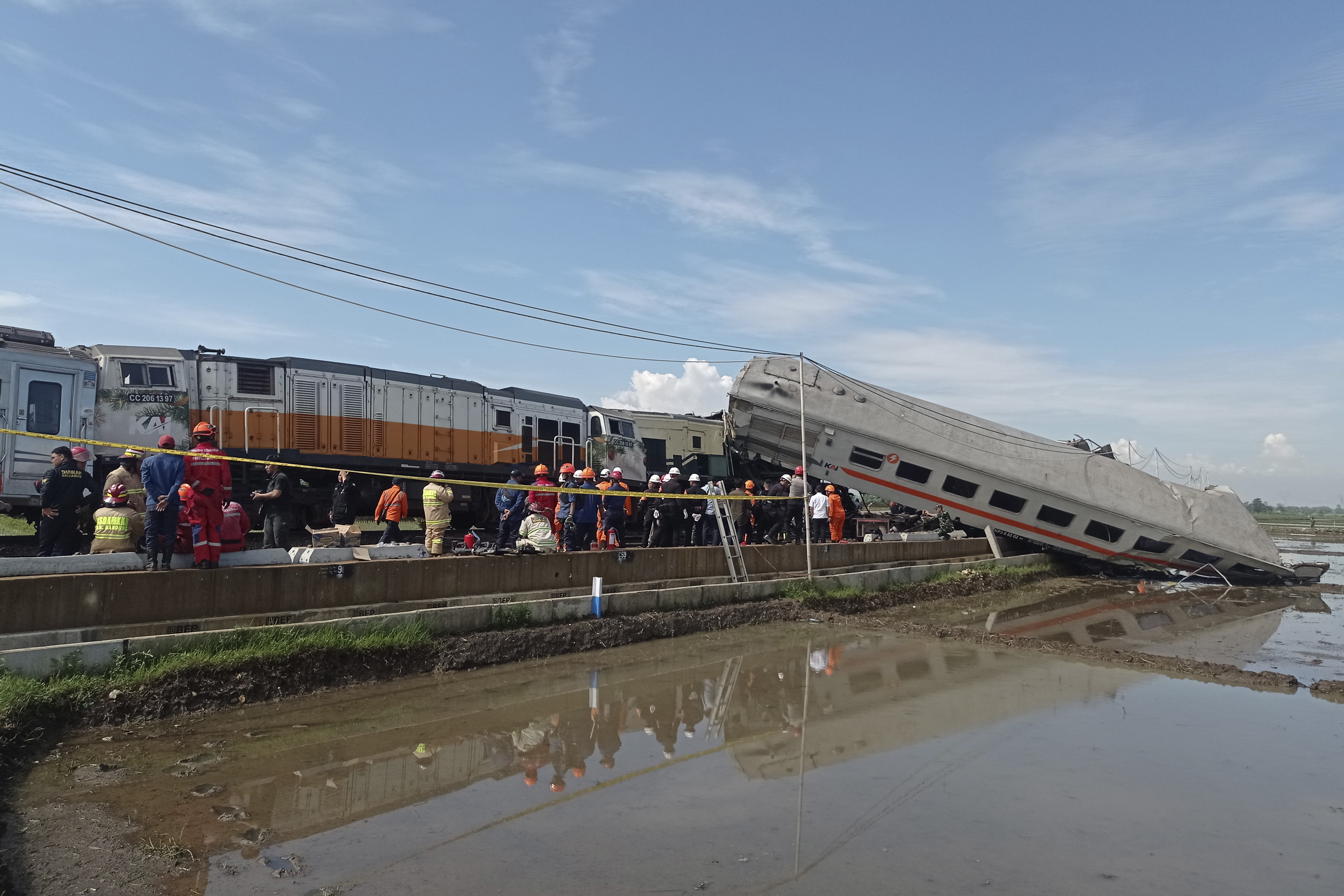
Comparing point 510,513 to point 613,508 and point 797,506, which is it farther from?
point 797,506

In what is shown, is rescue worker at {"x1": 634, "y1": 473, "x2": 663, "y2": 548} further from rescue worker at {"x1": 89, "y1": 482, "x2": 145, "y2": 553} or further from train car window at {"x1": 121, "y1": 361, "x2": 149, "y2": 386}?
train car window at {"x1": 121, "y1": 361, "x2": 149, "y2": 386}

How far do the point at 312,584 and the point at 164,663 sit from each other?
5.98 feet

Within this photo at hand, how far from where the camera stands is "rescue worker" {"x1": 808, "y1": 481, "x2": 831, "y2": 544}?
17.6m

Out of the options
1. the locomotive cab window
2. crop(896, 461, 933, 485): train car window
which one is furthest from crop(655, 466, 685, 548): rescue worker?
the locomotive cab window

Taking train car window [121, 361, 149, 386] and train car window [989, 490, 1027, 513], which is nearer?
train car window [121, 361, 149, 386]

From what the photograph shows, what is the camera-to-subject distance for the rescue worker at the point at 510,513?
39.0ft

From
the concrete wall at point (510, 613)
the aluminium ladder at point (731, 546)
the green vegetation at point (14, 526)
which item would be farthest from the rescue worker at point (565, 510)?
the green vegetation at point (14, 526)

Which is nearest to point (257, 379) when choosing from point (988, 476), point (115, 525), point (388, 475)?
point (388, 475)

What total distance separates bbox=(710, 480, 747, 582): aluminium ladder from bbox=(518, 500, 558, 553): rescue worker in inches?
121

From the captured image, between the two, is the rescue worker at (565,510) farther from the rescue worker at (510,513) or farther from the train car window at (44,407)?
the train car window at (44,407)

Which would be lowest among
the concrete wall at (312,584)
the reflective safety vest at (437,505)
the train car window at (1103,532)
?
the concrete wall at (312,584)

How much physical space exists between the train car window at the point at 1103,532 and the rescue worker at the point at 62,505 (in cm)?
1978

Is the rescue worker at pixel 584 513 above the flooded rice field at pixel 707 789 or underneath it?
above

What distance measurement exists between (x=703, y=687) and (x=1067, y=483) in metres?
14.4
